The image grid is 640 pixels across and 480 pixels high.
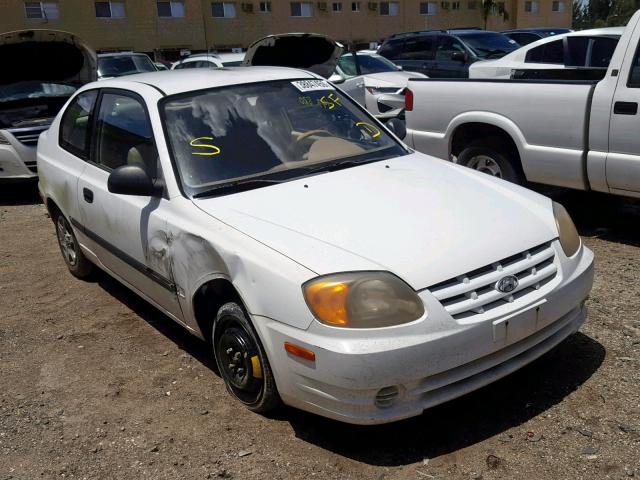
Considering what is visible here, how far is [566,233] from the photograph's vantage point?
3.37 metres

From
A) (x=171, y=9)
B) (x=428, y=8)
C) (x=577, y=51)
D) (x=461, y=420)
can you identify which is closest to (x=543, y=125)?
(x=577, y=51)

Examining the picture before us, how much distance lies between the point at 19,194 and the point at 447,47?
873 centimetres

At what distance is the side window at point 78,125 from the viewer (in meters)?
4.77

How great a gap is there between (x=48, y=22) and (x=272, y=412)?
128 ft

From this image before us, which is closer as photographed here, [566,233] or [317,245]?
[317,245]

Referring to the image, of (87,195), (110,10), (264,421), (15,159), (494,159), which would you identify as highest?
(110,10)

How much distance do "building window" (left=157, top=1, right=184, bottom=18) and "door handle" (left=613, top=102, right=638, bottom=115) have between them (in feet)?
128

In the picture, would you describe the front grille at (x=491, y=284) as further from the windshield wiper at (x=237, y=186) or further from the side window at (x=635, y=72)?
the side window at (x=635, y=72)

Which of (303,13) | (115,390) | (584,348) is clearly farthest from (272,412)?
(303,13)

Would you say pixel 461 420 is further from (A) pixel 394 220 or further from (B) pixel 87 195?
(B) pixel 87 195

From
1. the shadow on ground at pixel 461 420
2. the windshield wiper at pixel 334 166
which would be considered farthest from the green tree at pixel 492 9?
the shadow on ground at pixel 461 420

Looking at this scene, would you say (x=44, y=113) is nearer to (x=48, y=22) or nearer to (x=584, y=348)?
(x=584, y=348)

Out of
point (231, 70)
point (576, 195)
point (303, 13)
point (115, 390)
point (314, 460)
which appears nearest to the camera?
point (314, 460)

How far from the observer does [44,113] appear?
8844 millimetres
